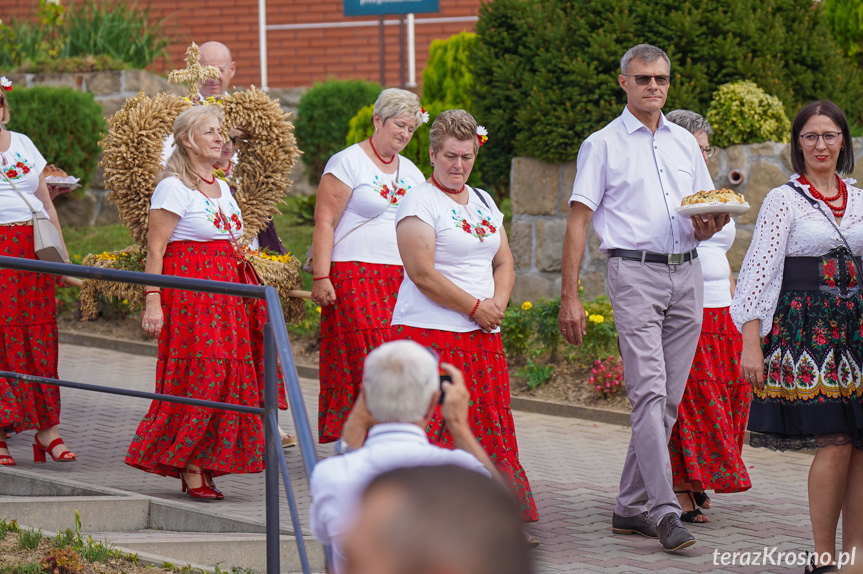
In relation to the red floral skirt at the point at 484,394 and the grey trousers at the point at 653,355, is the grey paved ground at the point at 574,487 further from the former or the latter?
the red floral skirt at the point at 484,394

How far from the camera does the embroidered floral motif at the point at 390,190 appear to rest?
6.38 m

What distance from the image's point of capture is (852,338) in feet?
15.3

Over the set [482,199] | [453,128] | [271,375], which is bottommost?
[271,375]

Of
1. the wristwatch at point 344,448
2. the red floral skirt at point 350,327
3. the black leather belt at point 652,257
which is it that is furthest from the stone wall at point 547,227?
the wristwatch at point 344,448

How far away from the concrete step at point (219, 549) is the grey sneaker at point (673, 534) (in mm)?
1464

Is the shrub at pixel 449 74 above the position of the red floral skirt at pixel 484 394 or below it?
above

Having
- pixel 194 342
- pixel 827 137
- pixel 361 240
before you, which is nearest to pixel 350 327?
pixel 361 240

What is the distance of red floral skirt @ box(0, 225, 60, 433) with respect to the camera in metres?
6.50

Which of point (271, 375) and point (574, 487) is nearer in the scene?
point (271, 375)

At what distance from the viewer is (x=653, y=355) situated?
5305 mm

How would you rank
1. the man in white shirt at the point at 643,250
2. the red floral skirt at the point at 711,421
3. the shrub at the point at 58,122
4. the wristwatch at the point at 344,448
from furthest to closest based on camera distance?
the shrub at the point at 58,122, the red floral skirt at the point at 711,421, the man in white shirt at the point at 643,250, the wristwatch at the point at 344,448

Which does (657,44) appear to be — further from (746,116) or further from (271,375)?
(271,375)

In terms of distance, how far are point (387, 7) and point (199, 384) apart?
26.9 ft

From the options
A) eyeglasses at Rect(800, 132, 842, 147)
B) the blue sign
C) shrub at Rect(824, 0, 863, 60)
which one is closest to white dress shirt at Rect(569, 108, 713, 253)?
eyeglasses at Rect(800, 132, 842, 147)
